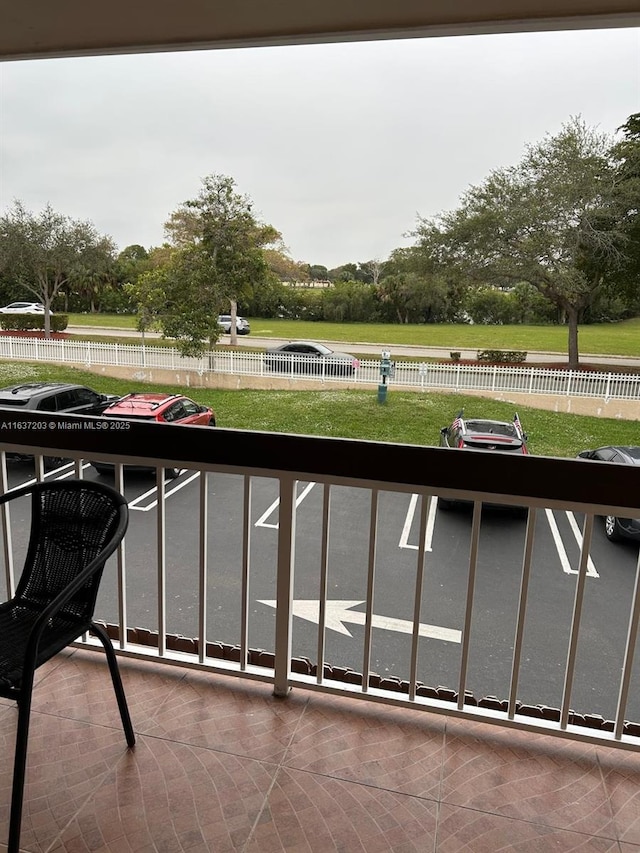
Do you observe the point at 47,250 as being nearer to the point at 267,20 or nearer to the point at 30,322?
the point at 30,322

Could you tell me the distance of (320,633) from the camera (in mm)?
1762

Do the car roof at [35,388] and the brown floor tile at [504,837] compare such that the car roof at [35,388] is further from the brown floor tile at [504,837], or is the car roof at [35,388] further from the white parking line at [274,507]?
the brown floor tile at [504,837]

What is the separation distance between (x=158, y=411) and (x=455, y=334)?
1.05 meters

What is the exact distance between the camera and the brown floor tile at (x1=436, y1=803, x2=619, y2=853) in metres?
1.34

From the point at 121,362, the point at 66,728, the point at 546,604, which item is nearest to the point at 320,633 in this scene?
the point at 66,728

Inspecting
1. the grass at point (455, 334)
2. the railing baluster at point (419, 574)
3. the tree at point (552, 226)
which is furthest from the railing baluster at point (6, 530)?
the tree at point (552, 226)

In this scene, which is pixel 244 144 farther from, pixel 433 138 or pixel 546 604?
pixel 546 604

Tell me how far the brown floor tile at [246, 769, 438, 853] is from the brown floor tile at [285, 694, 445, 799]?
0.04 m

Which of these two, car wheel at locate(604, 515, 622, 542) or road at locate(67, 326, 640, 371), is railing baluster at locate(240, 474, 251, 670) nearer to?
road at locate(67, 326, 640, 371)

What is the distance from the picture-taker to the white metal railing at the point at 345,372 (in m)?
1.79

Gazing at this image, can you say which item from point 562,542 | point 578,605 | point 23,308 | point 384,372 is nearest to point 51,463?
point 23,308

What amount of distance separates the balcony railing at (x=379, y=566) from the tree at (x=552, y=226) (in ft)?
1.94

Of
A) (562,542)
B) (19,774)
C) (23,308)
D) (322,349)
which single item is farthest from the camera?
(562,542)

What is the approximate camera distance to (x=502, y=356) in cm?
186
